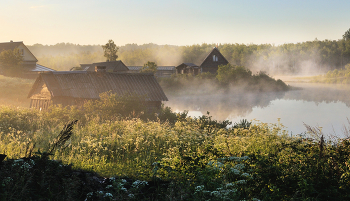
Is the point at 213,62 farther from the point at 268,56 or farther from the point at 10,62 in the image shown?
the point at 268,56

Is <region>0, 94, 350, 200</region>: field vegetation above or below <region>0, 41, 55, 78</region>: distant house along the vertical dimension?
below

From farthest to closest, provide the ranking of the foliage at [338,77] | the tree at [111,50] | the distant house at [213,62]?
the tree at [111,50]
the foliage at [338,77]
the distant house at [213,62]

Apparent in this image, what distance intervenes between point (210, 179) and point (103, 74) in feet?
68.6

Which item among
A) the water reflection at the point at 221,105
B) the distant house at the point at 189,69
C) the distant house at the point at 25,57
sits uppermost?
the distant house at the point at 25,57

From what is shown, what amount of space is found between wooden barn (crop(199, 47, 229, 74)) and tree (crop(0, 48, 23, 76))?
38.2 m

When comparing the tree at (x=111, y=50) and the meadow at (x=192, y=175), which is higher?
the tree at (x=111, y=50)

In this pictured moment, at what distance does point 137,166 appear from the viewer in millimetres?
7633

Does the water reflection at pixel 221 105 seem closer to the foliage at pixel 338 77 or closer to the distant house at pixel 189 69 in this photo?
the distant house at pixel 189 69

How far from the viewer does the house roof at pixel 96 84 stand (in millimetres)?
23391

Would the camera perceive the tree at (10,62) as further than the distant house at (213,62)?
No

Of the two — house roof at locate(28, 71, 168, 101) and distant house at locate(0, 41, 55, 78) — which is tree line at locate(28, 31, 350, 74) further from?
house roof at locate(28, 71, 168, 101)

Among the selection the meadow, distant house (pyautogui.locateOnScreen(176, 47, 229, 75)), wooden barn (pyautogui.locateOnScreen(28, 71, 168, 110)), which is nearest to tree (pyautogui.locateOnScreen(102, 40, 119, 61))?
distant house (pyautogui.locateOnScreen(176, 47, 229, 75))

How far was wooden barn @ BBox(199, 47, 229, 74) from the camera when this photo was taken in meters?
67.1

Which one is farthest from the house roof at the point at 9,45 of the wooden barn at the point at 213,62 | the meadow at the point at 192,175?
the meadow at the point at 192,175
